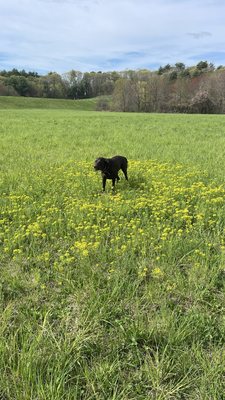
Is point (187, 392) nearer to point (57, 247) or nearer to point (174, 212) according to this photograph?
point (57, 247)

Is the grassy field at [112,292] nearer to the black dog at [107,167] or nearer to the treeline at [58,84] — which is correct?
the black dog at [107,167]

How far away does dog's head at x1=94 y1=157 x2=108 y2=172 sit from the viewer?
23.6 feet

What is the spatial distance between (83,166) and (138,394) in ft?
24.8

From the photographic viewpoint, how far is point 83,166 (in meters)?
9.72

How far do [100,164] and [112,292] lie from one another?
3.90 m

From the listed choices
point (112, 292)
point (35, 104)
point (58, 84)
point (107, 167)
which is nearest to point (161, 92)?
point (35, 104)

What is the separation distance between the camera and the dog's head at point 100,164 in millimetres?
7207

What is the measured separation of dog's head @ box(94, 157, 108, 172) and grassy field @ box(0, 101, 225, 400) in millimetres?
549

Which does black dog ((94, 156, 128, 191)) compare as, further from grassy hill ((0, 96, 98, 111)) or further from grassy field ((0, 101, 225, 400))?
grassy hill ((0, 96, 98, 111))

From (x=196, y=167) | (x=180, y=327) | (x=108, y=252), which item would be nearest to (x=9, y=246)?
(x=108, y=252)

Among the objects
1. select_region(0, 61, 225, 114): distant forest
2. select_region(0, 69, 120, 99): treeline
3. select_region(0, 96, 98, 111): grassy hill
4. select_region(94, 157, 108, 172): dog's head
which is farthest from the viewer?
select_region(0, 69, 120, 99): treeline

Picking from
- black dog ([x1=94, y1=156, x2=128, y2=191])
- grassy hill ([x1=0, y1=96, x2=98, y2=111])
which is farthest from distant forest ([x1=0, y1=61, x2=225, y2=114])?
black dog ([x1=94, y1=156, x2=128, y2=191])

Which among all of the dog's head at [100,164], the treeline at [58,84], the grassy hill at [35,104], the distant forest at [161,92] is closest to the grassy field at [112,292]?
the dog's head at [100,164]

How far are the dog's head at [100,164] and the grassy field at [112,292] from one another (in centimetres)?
55
